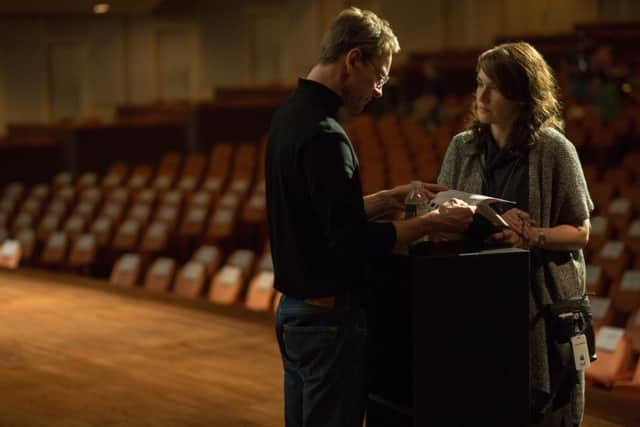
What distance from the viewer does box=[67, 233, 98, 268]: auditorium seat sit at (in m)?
7.34

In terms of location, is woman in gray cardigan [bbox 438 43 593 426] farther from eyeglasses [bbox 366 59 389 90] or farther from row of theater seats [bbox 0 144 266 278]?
row of theater seats [bbox 0 144 266 278]

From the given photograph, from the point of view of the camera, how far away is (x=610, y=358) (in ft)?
11.9

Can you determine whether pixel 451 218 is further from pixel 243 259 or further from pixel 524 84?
pixel 243 259

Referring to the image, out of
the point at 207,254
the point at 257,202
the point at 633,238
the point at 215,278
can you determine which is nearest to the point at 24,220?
the point at 257,202

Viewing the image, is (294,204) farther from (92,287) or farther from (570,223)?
(92,287)

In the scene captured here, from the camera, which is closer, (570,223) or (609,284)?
(570,223)

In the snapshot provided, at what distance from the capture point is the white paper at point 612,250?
5047mm

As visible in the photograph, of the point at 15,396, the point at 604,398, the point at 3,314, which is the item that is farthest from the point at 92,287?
the point at 604,398

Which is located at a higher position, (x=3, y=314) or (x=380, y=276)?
(x=380, y=276)

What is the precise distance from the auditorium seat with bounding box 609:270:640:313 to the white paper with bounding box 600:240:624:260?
45 cm

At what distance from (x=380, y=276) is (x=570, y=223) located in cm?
42

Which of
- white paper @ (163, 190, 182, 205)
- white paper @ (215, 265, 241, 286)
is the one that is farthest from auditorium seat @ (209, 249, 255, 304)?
white paper @ (163, 190, 182, 205)

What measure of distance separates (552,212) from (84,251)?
590 cm

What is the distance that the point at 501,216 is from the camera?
1.79 meters
